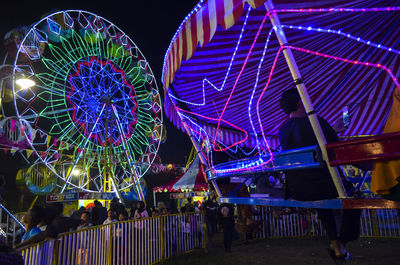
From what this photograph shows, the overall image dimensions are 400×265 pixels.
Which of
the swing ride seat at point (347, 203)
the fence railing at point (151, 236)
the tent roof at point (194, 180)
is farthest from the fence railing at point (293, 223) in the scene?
the swing ride seat at point (347, 203)

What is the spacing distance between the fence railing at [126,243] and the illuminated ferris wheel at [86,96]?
17.6 feet

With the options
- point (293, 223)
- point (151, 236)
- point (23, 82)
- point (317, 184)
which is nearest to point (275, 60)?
point (317, 184)

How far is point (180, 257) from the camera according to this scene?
794 cm

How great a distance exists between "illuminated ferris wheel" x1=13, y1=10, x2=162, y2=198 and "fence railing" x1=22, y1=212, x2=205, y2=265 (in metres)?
5.37

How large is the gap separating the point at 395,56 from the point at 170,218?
633 centimetres

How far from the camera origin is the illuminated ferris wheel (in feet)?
37.1

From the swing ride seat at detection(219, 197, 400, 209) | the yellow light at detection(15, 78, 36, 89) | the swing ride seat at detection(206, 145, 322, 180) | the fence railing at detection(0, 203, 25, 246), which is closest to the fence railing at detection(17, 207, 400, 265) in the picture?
the swing ride seat at detection(219, 197, 400, 209)

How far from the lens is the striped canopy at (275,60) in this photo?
2898mm

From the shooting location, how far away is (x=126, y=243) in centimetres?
609

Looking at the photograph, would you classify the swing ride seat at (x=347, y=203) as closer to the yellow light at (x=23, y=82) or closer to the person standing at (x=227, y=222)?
the person standing at (x=227, y=222)

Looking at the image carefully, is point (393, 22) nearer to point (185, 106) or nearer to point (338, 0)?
point (338, 0)

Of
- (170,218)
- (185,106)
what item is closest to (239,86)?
(185,106)

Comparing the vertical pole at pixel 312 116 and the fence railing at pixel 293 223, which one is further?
the fence railing at pixel 293 223

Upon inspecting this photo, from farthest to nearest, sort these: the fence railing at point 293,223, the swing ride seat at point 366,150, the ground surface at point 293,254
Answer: the fence railing at point 293,223, the ground surface at point 293,254, the swing ride seat at point 366,150
